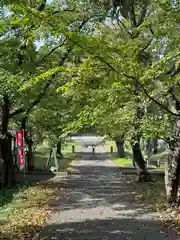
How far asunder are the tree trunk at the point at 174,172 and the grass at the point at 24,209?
397cm

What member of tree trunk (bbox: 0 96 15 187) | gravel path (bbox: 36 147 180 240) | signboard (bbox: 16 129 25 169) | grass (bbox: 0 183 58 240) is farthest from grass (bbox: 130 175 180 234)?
tree trunk (bbox: 0 96 15 187)

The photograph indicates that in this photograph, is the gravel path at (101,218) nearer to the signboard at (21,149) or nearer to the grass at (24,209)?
the grass at (24,209)

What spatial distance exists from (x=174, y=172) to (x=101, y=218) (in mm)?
2716

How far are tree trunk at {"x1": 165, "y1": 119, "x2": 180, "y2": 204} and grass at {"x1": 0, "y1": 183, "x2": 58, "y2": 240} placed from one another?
13.0 ft

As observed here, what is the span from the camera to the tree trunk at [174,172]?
11.2m

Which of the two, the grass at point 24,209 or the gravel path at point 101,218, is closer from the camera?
the gravel path at point 101,218

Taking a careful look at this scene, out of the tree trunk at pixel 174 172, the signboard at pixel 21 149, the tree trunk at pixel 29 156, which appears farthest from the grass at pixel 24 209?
the tree trunk at pixel 29 156

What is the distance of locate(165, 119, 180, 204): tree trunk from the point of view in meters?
11.2

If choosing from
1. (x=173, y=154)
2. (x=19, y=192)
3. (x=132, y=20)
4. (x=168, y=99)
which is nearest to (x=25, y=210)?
(x=19, y=192)

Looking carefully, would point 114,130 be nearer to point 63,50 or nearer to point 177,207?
point 63,50

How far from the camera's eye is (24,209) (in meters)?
11.8

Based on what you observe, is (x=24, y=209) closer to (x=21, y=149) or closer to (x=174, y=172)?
(x=21, y=149)

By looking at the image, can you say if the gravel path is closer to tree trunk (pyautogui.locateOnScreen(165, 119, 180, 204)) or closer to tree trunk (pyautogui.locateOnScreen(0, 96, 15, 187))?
tree trunk (pyautogui.locateOnScreen(165, 119, 180, 204))

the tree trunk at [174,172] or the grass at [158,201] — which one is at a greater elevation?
the tree trunk at [174,172]
